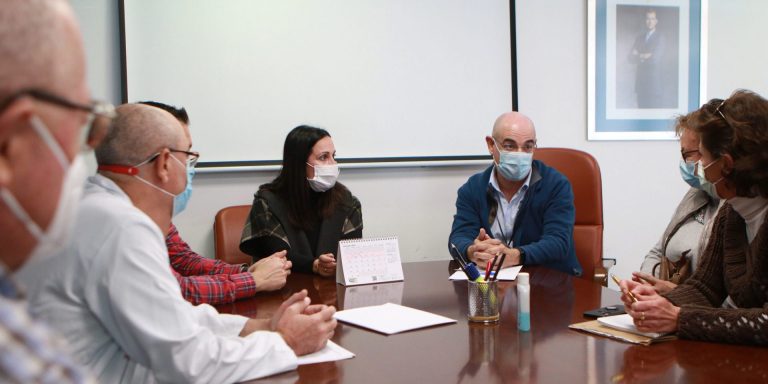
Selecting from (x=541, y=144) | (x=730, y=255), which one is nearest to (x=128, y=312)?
(x=730, y=255)

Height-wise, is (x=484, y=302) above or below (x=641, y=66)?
below

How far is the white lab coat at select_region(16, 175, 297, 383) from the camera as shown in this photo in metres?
1.23

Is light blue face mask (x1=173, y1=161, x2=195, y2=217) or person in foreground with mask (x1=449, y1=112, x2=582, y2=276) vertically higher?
Result: light blue face mask (x1=173, y1=161, x2=195, y2=217)

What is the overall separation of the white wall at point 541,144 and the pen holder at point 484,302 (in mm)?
2017

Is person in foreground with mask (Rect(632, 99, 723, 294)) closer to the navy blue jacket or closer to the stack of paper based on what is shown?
the navy blue jacket

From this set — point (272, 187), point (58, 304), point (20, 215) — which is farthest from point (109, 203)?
point (272, 187)

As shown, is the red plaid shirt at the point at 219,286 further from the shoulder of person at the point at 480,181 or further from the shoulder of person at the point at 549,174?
the shoulder of person at the point at 549,174

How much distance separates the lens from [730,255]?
73.2 inches

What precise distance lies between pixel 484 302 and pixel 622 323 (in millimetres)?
344

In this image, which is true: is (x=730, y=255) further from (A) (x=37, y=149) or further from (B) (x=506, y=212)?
(A) (x=37, y=149)

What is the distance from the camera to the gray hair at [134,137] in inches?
60.0

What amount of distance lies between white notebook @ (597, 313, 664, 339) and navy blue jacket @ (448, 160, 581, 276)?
102 cm

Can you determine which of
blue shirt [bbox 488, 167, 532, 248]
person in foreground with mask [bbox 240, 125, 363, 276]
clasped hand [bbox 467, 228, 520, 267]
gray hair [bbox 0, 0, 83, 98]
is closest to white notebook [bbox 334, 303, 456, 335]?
clasped hand [bbox 467, 228, 520, 267]

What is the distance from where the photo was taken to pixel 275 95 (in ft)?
11.4
